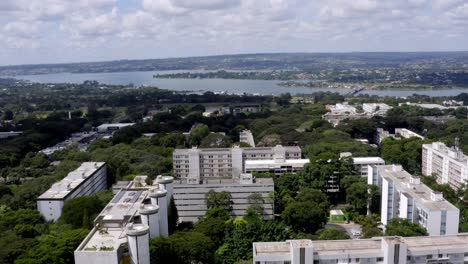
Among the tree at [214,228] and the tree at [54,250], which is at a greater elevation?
the tree at [54,250]

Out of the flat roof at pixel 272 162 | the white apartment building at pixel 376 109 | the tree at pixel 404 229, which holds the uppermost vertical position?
the white apartment building at pixel 376 109

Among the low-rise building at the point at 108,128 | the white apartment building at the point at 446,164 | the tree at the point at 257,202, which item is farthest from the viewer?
the low-rise building at the point at 108,128

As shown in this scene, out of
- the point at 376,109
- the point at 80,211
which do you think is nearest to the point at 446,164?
the point at 80,211

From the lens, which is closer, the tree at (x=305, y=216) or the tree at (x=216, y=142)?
the tree at (x=305, y=216)

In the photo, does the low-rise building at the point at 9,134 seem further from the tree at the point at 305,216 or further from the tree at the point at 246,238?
the tree at the point at 246,238

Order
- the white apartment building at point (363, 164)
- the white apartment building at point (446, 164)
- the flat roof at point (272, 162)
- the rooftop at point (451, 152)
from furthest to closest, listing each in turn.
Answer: the flat roof at point (272, 162) < the white apartment building at point (363, 164) < the rooftop at point (451, 152) < the white apartment building at point (446, 164)

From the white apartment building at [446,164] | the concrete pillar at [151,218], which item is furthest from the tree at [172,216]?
the white apartment building at [446,164]
